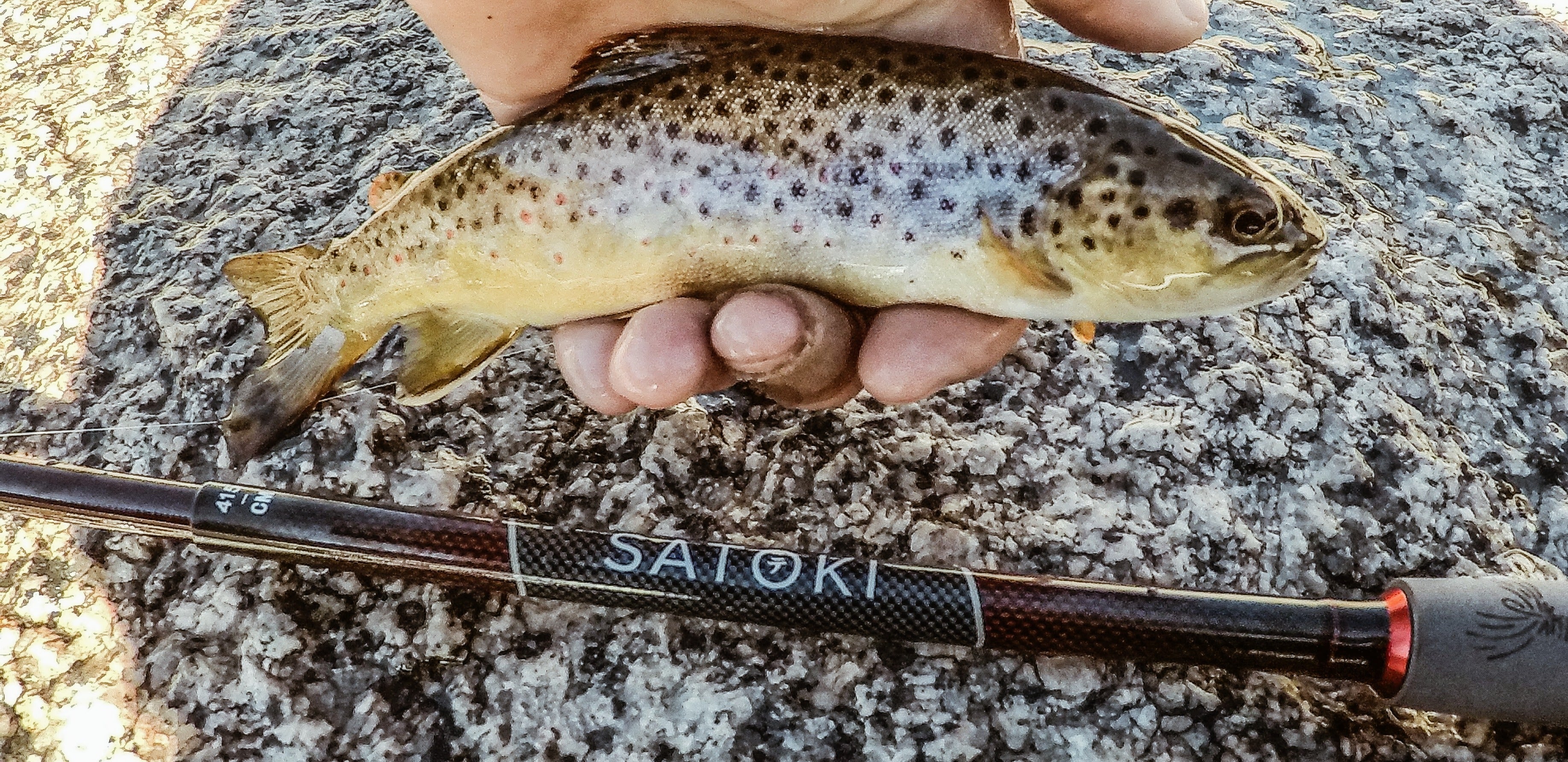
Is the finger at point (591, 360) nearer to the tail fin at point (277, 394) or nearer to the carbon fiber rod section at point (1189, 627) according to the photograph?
the tail fin at point (277, 394)

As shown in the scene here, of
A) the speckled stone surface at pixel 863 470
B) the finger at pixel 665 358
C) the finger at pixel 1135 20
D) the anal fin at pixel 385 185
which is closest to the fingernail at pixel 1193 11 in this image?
the finger at pixel 1135 20

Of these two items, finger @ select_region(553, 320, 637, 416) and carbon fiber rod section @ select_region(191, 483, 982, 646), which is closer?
carbon fiber rod section @ select_region(191, 483, 982, 646)

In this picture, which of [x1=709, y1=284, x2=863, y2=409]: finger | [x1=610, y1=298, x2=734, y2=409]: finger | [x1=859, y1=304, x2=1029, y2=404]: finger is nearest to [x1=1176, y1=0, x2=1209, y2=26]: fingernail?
[x1=859, y1=304, x2=1029, y2=404]: finger

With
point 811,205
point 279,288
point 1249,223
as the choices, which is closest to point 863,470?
point 811,205

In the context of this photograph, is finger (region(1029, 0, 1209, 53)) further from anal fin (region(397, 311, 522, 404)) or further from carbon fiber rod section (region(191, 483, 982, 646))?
anal fin (region(397, 311, 522, 404))

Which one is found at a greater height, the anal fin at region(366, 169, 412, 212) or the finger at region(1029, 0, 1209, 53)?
the finger at region(1029, 0, 1209, 53)

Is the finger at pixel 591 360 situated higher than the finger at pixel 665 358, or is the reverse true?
→ the finger at pixel 665 358
